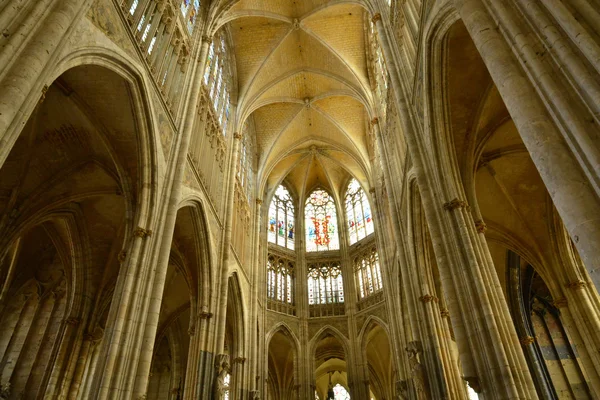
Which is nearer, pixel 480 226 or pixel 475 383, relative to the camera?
pixel 475 383

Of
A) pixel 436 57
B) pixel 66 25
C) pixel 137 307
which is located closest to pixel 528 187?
pixel 436 57

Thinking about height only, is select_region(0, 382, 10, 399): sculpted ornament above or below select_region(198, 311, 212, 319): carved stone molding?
below

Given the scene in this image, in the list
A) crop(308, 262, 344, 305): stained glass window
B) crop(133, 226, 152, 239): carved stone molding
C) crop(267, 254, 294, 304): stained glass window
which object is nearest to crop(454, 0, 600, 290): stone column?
crop(133, 226, 152, 239): carved stone molding

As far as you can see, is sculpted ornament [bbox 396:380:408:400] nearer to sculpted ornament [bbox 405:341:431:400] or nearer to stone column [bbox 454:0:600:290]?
sculpted ornament [bbox 405:341:431:400]

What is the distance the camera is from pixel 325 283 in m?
25.2

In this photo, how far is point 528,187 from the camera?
1413 cm

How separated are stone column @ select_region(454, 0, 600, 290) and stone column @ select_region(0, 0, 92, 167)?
19.3 ft

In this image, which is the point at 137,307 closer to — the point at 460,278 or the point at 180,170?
the point at 180,170

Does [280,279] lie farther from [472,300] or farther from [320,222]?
[472,300]

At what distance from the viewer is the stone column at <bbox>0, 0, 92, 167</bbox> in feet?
17.1

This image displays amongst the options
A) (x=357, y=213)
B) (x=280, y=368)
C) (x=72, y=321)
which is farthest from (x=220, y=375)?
(x=357, y=213)

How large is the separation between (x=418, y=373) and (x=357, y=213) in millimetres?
15705

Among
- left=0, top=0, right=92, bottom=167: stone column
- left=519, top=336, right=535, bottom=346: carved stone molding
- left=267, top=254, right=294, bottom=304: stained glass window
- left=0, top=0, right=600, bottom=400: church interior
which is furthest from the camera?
left=267, top=254, right=294, bottom=304: stained glass window

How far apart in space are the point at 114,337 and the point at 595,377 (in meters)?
12.6
